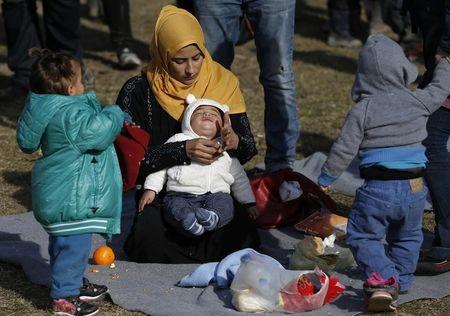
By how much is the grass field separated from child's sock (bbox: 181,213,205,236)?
0.64 meters

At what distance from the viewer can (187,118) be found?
513 centimetres

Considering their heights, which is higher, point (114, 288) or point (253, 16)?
point (253, 16)

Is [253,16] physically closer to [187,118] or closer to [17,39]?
[187,118]

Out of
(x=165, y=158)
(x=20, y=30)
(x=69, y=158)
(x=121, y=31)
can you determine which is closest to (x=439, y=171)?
(x=165, y=158)

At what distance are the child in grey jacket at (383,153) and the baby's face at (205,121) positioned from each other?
91 centimetres

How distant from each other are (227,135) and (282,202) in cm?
72

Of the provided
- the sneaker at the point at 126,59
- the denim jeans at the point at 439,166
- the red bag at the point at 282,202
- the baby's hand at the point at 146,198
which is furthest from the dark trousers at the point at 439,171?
the sneaker at the point at 126,59

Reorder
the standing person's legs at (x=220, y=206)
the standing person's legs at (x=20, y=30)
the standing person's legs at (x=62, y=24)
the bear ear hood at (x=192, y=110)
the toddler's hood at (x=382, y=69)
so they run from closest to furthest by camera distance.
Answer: the toddler's hood at (x=382, y=69) < the standing person's legs at (x=220, y=206) < the bear ear hood at (x=192, y=110) < the standing person's legs at (x=62, y=24) < the standing person's legs at (x=20, y=30)

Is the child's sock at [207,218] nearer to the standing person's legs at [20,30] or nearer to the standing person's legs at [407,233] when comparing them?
the standing person's legs at [407,233]

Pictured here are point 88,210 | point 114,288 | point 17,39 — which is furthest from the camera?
point 17,39

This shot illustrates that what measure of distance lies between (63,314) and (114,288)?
14.6 inches

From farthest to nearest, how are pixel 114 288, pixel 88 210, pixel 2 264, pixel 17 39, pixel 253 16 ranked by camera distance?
pixel 17 39, pixel 253 16, pixel 2 264, pixel 114 288, pixel 88 210

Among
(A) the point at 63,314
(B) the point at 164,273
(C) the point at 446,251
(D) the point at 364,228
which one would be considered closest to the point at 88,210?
(A) the point at 63,314

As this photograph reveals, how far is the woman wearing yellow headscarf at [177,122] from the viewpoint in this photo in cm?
505
